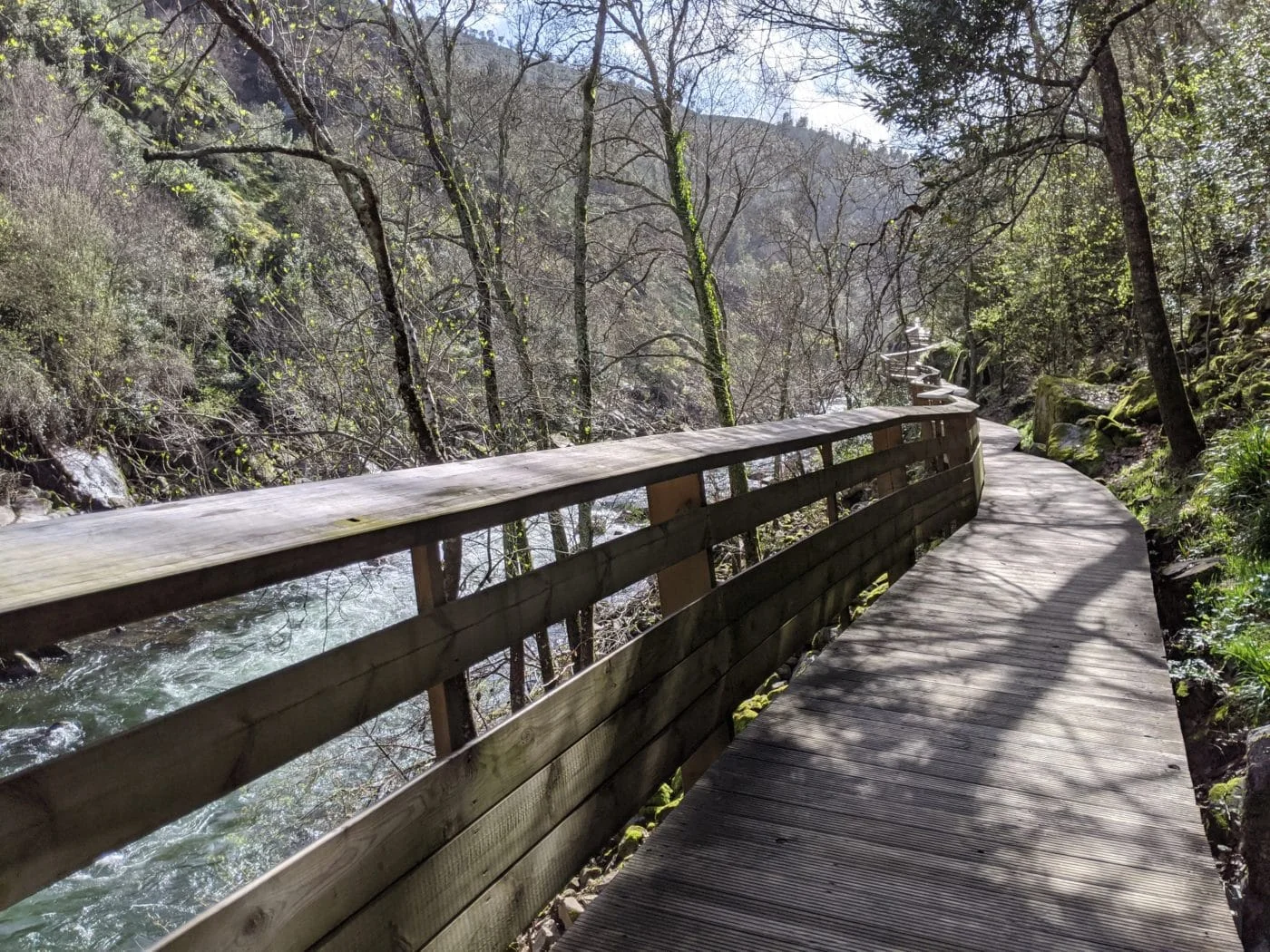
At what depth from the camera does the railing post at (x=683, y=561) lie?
2818mm

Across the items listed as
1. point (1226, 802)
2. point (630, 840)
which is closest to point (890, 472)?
point (1226, 802)

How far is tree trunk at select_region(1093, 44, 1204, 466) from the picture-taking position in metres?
8.70

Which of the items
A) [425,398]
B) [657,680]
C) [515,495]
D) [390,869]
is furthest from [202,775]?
[425,398]

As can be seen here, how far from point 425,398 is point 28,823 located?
6549 mm

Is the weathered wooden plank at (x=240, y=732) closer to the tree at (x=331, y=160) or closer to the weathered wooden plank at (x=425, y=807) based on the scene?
the weathered wooden plank at (x=425, y=807)

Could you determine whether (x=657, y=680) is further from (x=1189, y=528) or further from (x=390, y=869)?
(x=1189, y=528)

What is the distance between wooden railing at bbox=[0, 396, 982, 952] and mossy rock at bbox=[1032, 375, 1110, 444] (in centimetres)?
1279

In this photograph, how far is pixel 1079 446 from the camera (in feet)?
42.5

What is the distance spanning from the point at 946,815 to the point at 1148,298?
28.3 feet

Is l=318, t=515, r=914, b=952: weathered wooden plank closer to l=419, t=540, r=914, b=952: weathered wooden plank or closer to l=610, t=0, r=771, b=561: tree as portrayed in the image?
l=419, t=540, r=914, b=952: weathered wooden plank

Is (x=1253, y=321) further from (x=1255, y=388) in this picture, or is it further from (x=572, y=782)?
(x=572, y=782)

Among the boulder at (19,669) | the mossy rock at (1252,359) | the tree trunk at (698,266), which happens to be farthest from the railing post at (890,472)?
the boulder at (19,669)

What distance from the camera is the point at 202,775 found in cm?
118

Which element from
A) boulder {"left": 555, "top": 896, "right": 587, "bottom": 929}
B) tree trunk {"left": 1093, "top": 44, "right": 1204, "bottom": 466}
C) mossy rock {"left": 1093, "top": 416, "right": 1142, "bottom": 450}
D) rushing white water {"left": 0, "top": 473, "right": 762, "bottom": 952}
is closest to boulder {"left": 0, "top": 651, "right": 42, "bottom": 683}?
rushing white water {"left": 0, "top": 473, "right": 762, "bottom": 952}
